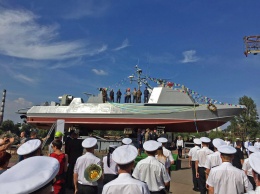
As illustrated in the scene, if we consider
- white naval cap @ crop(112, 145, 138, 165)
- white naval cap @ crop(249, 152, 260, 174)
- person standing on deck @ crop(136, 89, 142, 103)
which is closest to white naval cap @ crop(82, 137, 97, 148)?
white naval cap @ crop(112, 145, 138, 165)

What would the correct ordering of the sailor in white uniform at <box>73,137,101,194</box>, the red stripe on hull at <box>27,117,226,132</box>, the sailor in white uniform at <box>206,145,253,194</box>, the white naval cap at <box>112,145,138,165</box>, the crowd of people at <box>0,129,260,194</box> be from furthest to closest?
1. the red stripe on hull at <box>27,117,226,132</box>
2. the sailor in white uniform at <box>73,137,101,194</box>
3. the sailor in white uniform at <box>206,145,253,194</box>
4. the white naval cap at <box>112,145,138,165</box>
5. the crowd of people at <box>0,129,260,194</box>

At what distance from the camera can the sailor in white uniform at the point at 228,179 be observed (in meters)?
3.89

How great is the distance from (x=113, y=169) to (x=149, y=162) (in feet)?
5.40

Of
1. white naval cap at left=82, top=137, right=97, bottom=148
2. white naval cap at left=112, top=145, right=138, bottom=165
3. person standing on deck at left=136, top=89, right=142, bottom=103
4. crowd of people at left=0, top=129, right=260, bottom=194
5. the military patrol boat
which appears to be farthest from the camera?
person standing on deck at left=136, top=89, right=142, bottom=103

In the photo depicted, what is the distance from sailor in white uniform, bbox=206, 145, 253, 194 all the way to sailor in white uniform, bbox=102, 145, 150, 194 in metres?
1.68

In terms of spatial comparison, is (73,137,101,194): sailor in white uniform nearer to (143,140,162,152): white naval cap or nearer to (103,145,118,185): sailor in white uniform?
(103,145,118,185): sailor in white uniform

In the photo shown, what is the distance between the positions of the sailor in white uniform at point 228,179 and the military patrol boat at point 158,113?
61.8 ft

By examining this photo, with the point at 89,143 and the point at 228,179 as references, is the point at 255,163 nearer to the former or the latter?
the point at 228,179

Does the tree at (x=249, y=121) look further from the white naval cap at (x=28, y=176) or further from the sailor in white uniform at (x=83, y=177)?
the white naval cap at (x=28, y=176)

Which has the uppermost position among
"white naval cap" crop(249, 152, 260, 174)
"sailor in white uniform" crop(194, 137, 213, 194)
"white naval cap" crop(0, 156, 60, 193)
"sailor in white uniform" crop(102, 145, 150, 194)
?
"white naval cap" crop(0, 156, 60, 193)

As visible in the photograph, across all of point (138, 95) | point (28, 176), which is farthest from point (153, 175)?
point (138, 95)

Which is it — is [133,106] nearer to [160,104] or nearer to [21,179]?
[160,104]

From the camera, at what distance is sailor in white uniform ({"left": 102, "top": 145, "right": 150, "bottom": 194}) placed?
2.79 meters

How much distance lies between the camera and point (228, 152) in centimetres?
401
